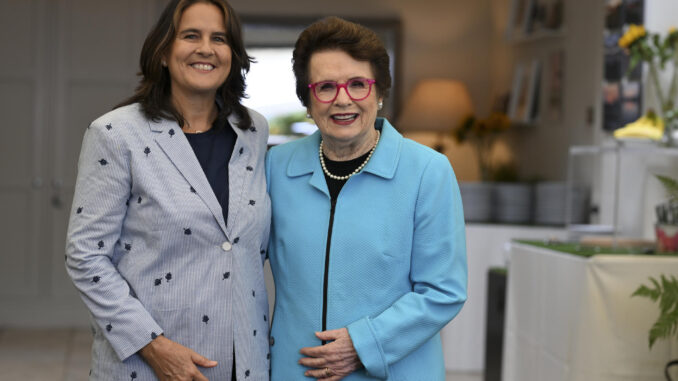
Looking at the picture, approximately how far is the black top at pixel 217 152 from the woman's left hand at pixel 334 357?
31 centimetres

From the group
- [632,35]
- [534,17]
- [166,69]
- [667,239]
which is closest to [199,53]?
[166,69]

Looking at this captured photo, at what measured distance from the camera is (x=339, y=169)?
6.09 feet

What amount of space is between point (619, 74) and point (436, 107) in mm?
2565

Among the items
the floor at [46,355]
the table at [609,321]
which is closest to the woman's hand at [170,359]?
the table at [609,321]

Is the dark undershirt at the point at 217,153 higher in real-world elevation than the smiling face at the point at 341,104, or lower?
lower

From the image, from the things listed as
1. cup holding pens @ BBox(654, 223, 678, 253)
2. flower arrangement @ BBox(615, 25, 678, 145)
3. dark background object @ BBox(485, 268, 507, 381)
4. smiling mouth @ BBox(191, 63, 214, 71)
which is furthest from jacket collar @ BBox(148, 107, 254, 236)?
dark background object @ BBox(485, 268, 507, 381)

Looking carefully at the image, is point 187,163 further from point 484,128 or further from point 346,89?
point 484,128

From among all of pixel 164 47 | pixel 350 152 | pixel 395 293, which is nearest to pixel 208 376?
pixel 395 293

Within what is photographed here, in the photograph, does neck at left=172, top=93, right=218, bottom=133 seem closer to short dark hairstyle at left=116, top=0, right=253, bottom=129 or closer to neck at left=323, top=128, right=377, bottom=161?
short dark hairstyle at left=116, top=0, right=253, bottom=129

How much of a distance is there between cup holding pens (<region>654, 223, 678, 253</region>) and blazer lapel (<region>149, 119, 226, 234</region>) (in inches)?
76.7

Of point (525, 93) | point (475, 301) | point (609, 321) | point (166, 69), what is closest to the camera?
point (166, 69)

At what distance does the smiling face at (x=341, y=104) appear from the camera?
1.76 m

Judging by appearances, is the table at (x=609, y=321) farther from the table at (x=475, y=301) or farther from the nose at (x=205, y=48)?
the table at (x=475, y=301)

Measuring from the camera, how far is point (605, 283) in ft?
9.45
